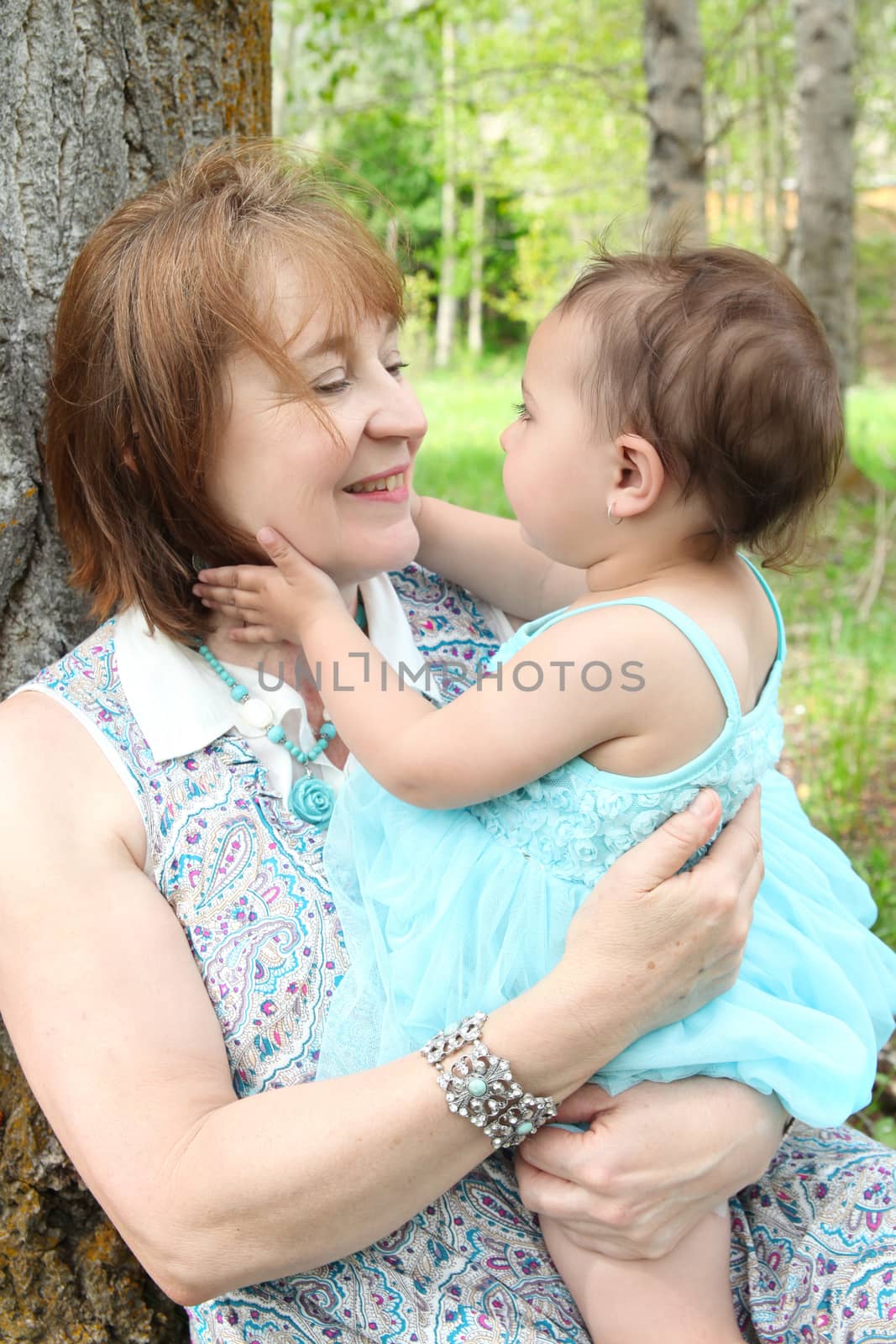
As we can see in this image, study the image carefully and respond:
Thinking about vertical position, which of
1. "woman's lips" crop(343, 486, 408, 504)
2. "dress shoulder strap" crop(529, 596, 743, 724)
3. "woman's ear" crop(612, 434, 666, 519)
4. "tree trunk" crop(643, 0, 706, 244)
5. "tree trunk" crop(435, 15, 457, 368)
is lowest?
"tree trunk" crop(435, 15, 457, 368)

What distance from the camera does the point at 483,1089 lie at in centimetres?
138

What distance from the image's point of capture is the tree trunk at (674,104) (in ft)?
19.9

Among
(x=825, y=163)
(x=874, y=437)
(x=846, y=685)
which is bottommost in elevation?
(x=874, y=437)

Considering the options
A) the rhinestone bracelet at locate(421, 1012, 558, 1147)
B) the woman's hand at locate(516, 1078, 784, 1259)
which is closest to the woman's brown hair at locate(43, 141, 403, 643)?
the rhinestone bracelet at locate(421, 1012, 558, 1147)

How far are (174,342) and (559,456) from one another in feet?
1.95

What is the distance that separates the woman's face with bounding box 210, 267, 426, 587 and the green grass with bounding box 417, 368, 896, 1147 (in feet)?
0.84

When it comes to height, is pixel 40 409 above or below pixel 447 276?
above

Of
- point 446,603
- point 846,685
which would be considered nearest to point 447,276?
point 846,685

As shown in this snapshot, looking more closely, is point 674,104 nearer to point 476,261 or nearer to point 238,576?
point 238,576

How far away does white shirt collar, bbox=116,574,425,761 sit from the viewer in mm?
1661

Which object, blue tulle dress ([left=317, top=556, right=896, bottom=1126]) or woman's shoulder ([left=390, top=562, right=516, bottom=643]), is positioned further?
woman's shoulder ([left=390, top=562, right=516, bottom=643])

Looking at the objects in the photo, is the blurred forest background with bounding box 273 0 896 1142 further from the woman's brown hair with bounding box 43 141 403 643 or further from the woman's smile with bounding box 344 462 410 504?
the woman's smile with bounding box 344 462 410 504

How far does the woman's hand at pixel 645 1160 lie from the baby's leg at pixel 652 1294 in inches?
1.2

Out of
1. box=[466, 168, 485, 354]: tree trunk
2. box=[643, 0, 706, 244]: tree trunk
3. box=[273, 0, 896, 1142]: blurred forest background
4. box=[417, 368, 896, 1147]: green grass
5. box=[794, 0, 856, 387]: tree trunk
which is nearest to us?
box=[417, 368, 896, 1147]: green grass
